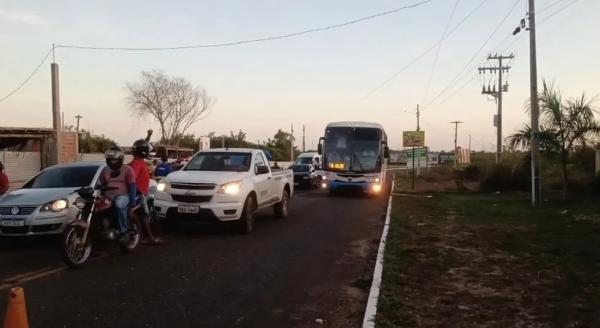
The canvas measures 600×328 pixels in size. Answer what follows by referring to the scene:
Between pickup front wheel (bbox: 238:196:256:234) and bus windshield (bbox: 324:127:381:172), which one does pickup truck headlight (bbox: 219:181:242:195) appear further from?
bus windshield (bbox: 324:127:381:172)

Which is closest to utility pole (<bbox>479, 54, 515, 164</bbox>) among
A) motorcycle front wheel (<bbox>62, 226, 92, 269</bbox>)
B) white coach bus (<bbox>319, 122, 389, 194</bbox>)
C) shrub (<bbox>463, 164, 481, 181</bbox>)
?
shrub (<bbox>463, 164, 481, 181</bbox>)

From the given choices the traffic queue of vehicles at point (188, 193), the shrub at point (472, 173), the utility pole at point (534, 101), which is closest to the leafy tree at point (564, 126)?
the utility pole at point (534, 101)

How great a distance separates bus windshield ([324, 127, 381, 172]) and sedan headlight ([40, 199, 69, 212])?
50.6 feet

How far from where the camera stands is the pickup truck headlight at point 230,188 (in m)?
11.4

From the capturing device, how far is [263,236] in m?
11.6

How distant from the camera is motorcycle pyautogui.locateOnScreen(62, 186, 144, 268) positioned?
801cm

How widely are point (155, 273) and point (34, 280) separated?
1489mm

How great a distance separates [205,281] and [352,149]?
56.3 feet

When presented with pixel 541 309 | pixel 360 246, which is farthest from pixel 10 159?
pixel 541 309

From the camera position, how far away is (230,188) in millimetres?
11453

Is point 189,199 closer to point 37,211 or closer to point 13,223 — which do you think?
point 37,211

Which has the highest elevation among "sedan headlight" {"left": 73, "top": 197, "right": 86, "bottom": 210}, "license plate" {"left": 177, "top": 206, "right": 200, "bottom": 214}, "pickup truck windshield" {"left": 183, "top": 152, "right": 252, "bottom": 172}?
"pickup truck windshield" {"left": 183, "top": 152, "right": 252, "bottom": 172}

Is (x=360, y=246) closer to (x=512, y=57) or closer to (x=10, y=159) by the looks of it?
(x=10, y=159)

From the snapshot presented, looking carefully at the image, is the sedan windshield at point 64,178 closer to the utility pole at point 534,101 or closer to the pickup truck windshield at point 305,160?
the utility pole at point 534,101
